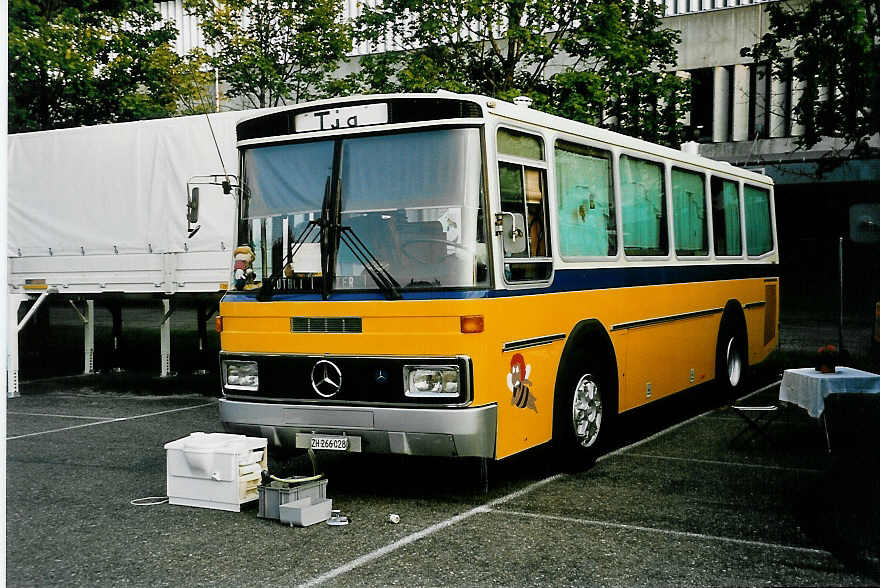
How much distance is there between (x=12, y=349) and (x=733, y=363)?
31.6 ft

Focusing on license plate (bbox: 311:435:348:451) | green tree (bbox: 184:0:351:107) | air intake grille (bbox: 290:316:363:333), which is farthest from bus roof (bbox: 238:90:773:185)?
green tree (bbox: 184:0:351:107)

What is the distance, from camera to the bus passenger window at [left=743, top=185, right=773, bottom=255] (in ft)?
43.8

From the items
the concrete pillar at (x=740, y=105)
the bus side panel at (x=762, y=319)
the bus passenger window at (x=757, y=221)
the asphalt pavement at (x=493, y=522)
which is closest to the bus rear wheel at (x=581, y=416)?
the asphalt pavement at (x=493, y=522)

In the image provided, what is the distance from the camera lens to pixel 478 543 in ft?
21.0

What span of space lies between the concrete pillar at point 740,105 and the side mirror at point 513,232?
23592 millimetres

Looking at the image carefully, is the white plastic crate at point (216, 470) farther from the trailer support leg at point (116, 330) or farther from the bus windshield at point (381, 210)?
the trailer support leg at point (116, 330)

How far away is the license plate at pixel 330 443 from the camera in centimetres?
730

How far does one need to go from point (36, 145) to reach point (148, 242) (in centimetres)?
273

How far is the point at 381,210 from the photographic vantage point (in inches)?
290

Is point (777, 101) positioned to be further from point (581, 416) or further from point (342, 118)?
point (342, 118)

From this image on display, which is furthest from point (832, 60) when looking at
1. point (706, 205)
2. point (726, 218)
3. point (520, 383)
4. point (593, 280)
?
point (520, 383)

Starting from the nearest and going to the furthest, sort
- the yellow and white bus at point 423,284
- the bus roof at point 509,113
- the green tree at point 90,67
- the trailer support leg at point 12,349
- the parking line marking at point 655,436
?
1. the yellow and white bus at point 423,284
2. the bus roof at point 509,113
3. the parking line marking at point 655,436
4. the trailer support leg at point 12,349
5. the green tree at point 90,67

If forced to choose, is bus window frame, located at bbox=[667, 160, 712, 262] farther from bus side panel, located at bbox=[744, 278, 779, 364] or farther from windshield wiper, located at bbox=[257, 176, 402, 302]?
windshield wiper, located at bbox=[257, 176, 402, 302]

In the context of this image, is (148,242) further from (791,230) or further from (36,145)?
(791,230)
